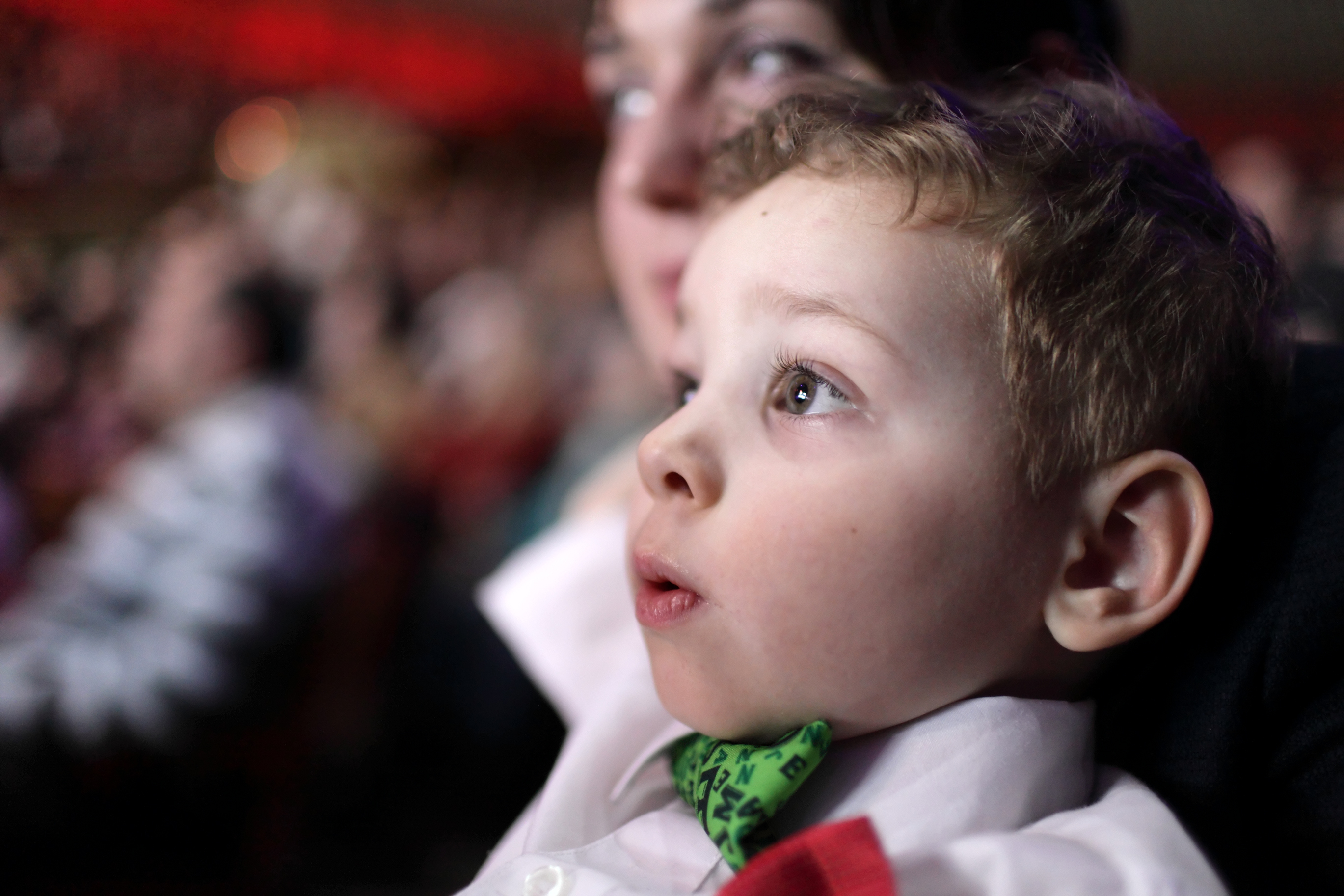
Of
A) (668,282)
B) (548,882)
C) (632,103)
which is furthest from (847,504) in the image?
(632,103)

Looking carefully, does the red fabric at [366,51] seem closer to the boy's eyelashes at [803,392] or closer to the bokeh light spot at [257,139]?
the bokeh light spot at [257,139]

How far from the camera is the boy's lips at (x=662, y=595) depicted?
460 millimetres

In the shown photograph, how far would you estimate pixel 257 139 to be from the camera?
8.77ft

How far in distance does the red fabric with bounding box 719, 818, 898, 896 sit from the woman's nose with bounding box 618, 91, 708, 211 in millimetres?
553

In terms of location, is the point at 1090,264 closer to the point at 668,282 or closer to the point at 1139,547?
the point at 1139,547

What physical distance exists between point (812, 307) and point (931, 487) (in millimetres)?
109

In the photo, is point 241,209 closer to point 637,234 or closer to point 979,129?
point 637,234

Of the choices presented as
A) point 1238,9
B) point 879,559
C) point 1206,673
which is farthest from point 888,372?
point 1238,9

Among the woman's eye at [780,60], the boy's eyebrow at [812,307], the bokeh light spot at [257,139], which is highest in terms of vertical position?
the bokeh light spot at [257,139]

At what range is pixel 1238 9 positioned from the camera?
2164 mm

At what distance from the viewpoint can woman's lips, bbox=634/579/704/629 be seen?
460 mm

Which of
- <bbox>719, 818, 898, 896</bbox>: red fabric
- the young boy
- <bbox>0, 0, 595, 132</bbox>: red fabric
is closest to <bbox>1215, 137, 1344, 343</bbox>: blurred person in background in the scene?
the young boy

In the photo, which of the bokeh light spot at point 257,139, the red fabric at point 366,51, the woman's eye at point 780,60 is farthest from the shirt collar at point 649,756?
the bokeh light spot at point 257,139

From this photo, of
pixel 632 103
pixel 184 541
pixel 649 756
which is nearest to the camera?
pixel 649 756
